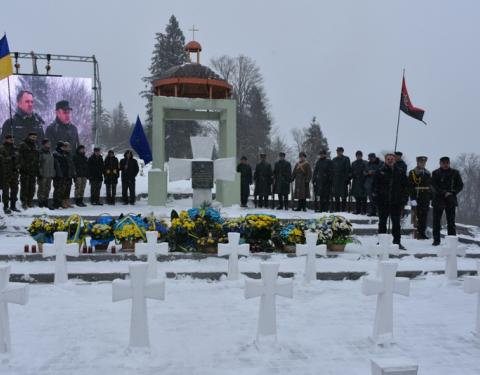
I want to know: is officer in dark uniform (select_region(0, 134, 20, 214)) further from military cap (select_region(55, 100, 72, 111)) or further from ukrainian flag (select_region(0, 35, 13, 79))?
military cap (select_region(55, 100, 72, 111))

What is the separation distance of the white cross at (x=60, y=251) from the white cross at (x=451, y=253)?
16.3ft

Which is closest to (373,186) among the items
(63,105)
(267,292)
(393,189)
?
(393,189)

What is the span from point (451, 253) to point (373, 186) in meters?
2.61

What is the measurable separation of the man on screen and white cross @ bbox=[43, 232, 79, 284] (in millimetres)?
16789

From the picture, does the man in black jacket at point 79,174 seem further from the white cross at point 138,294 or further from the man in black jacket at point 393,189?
the white cross at point 138,294

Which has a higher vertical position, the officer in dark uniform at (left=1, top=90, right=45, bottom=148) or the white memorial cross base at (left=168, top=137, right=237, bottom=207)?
the officer in dark uniform at (left=1, top=90, right=45, bottom=148)

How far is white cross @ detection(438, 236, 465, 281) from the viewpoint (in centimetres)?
675

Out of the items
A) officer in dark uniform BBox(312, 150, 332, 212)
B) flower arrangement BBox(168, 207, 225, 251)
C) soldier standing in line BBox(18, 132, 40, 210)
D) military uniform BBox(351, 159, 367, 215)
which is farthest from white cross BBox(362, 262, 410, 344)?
soldier standing in line BBox(18, 132, 40, 210)

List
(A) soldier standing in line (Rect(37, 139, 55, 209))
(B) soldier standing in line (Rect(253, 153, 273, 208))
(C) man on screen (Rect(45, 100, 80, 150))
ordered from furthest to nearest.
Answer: (C) man on screen (Rect(45, 100, 80, 150)) < (B) soldier standing in line (Rect(253, 153, 273, 208)) < (A) soldier standing in line (Rect(37, 139, 55, 209))

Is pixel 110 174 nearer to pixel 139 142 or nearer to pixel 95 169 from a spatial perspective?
pixel 95 169

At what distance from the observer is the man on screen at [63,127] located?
2211 centimetres

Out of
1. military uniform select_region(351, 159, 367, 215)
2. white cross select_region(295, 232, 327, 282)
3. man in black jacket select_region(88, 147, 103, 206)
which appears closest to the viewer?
white cross select_region(295, 232, 327, 282)

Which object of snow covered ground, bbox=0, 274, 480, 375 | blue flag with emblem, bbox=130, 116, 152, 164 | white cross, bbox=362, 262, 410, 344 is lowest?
snow covered ground, bbox=0, 274, 480, 375

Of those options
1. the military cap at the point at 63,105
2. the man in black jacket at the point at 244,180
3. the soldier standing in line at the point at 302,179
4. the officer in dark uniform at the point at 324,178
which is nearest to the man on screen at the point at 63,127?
the military cap at the point at 63,105
